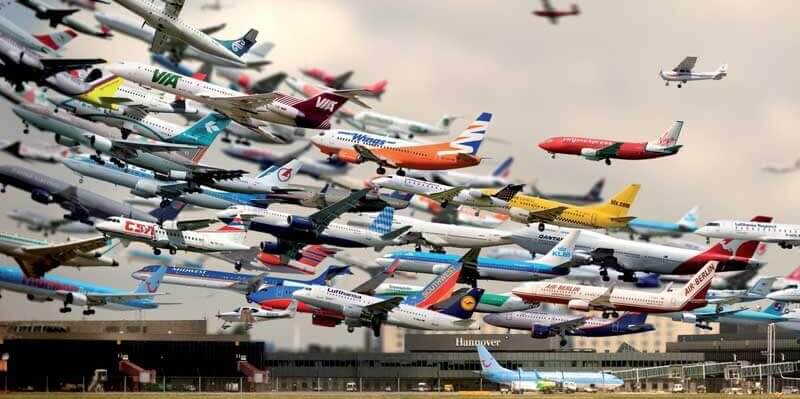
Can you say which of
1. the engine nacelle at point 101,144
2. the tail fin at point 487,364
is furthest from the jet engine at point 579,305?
the engine nacelle at point 101,144

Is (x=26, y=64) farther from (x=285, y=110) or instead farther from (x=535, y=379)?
(x=535, y=379)

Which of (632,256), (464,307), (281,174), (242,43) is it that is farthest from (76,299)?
(632,256)

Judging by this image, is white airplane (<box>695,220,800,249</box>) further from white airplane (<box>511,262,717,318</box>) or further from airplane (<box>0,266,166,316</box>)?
airplane (<box>0,266,166,316</box>)

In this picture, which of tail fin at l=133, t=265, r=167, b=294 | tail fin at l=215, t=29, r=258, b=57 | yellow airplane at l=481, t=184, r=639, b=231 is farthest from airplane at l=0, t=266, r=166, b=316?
yellow airplane at l=481, t=184, r=639, b=231

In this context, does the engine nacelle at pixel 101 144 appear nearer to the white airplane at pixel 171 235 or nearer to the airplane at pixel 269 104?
the airplane at pixel 269 104

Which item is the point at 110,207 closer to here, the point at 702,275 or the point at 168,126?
the point at 168,126

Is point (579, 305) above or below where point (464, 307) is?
above
